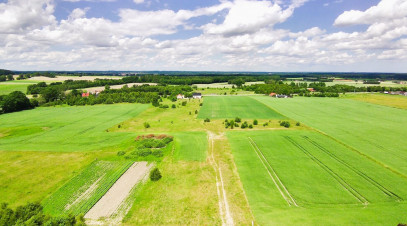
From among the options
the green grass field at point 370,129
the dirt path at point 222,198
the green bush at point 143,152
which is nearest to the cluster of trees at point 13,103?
the green bush at point 143,152

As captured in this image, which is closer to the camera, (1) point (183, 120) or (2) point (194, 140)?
(2) point (194, 140)

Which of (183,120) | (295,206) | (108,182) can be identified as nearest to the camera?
(295,206)

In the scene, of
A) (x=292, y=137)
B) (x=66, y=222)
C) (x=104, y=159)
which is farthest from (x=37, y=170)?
(x=292, y=137)

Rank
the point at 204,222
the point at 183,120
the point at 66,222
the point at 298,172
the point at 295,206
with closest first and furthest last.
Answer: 1. the point at 66,222
2. the point at 204,222
3. the point at 295,206
4. the point at 298,172
5. the point at 183,120

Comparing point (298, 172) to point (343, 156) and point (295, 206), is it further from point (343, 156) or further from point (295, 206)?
point (343, 156)

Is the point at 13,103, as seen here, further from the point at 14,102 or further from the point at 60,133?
the point at 60,133

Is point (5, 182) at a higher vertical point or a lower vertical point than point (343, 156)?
lower
